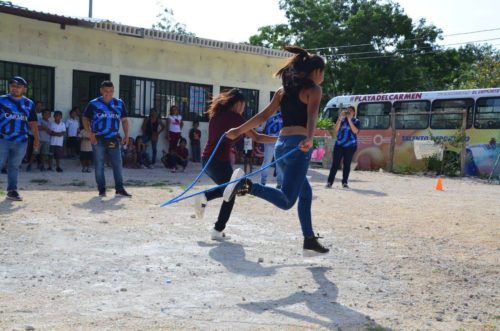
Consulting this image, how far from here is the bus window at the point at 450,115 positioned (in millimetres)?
17891

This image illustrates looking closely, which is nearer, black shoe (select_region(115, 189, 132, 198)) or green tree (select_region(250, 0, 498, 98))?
black shoe (select_region(115, 189, 132, 198))

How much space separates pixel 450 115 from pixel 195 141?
8228 mm

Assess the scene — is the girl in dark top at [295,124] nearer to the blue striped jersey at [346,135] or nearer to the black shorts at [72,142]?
the blue striped jersey at [346,135]

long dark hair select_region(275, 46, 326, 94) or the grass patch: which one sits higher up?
long dark hair select_region(275, 46, 326, 94)

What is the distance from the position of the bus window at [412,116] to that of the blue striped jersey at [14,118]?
1397 centimetres

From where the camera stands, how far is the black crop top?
4.79m

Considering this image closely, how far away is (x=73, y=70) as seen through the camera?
1549 cm

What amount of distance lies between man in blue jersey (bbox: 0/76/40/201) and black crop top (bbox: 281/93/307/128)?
190 inches

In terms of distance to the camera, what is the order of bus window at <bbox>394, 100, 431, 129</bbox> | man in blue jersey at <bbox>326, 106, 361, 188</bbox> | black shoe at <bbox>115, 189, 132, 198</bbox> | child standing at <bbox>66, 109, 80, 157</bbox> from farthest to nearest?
bus window at <bbox>394, 100, 431, 129</bbox>, child standing at <bbox>66, 109, 80, 157</bbox>, man in blue jersey at <bbox>326, 106, 361, 188</bbox>, black shoe at <bbox>115, 189, 132, 198</bbox>

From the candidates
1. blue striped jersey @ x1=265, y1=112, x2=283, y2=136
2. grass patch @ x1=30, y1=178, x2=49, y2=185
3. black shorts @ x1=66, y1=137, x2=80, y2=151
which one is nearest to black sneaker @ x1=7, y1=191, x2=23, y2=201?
grass patch @ x1=30, y1=178, x2=49, y2=185

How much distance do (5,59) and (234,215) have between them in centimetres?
952

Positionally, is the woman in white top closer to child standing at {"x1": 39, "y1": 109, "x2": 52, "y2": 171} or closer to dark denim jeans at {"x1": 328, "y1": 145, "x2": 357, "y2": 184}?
child standing at {"x1": 39, "y1": 109, "x2": 52, "y2": 171}

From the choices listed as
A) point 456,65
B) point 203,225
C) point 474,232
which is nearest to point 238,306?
point 203,225

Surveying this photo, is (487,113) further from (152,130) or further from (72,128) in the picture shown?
(72,128)
